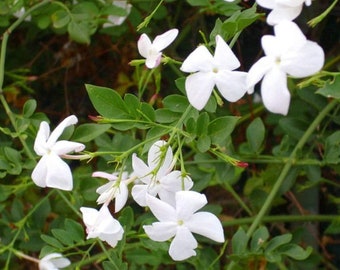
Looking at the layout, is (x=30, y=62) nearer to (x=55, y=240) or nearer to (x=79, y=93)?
(x=79, y=93)

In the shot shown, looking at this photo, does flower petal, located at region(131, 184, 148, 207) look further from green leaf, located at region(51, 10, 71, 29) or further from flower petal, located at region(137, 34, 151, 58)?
green leaf, located at region(51, 10, 71, 29)

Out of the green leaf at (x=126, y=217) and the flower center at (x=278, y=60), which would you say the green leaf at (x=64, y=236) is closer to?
the green leaf at (x=126, y=217)

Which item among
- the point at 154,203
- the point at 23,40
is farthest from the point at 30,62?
the point at 154,203

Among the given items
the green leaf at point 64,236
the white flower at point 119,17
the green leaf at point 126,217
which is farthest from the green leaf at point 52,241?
the white flower at point 119,17

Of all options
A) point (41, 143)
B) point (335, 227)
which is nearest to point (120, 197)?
point (41, 143)

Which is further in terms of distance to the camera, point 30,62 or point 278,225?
point 30,62

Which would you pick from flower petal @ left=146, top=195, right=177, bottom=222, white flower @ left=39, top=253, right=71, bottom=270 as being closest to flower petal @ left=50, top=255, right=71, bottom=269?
white flower @ left=39, top=253, right=71, bottom=270
